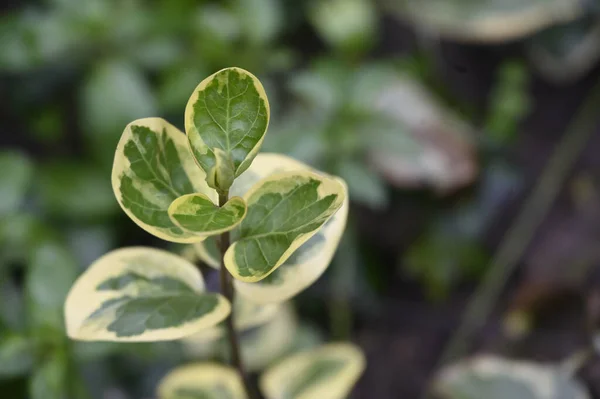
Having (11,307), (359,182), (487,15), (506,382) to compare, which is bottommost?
(506,382)

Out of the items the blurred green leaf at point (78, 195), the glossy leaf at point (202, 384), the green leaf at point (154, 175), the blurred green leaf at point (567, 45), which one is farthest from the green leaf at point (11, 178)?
the blurred green leaf at point (567, 45)

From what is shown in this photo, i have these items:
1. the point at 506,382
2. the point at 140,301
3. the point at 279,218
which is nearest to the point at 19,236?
the point at 140,301

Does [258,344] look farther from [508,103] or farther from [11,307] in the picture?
[508,103]

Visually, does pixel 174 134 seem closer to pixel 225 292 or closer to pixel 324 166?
pixel 225 292

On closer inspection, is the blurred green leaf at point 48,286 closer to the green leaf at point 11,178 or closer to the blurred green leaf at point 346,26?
the green leaf at point 11,178

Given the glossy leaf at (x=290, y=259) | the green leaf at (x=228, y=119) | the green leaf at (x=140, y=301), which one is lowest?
the green leaf at (x=140, y=301)

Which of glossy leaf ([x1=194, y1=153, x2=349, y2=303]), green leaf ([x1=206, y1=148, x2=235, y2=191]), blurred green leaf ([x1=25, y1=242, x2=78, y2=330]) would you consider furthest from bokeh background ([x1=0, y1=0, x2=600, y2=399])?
green leaf ([x1=206, y1=148, x2=235, y2=191])

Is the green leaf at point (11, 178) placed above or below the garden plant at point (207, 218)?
below

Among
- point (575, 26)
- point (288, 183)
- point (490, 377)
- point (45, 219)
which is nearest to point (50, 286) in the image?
point (45, 219)
